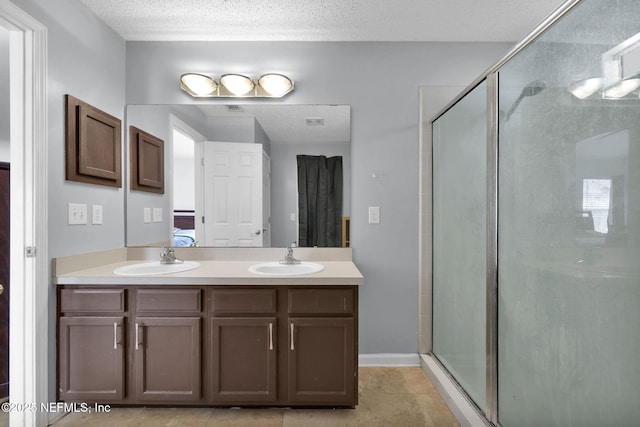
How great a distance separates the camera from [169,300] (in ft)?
5.83

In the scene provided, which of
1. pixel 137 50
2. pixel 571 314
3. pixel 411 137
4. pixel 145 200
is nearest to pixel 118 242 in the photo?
pixel 145 200

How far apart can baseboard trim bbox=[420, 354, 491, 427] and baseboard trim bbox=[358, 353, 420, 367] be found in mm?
65

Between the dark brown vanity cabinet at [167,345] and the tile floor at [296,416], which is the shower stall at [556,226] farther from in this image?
the dark brown vanity cabinet at [167,345]

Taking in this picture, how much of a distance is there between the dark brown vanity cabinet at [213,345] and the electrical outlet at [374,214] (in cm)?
73

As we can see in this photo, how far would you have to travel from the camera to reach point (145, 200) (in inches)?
92.4

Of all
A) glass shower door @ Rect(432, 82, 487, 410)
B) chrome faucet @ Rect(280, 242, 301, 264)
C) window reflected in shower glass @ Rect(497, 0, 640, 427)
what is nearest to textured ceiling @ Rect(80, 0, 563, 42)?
glass shower door @ Rect(432, 82, 487, 410)

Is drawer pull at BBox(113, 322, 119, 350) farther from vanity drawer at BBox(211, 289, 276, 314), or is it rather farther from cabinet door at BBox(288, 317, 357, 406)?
cabinet door at BBox(288, 317, 357, 406)

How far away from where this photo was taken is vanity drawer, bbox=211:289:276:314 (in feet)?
5.82

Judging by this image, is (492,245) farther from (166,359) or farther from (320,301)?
(166,359)

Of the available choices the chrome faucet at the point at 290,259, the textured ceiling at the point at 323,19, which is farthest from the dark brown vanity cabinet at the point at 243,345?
the textured ceiling at the point at 323,19

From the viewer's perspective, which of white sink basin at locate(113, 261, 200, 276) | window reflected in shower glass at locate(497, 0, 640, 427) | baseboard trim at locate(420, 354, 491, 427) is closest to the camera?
window reflected in shower glass at locate(497, 0, 640, 427)

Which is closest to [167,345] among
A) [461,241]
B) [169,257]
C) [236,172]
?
[169,257]

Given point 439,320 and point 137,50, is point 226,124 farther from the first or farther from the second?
point 439,320

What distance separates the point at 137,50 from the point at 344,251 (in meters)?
2.02
